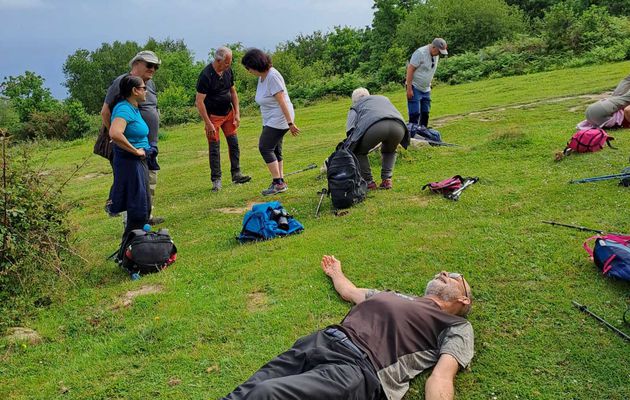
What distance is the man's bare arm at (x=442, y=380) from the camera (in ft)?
11.3

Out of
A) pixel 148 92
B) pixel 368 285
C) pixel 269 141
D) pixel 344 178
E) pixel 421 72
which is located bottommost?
pixel 368 285

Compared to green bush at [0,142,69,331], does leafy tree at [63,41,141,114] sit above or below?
above

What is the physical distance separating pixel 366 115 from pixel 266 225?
2165mm

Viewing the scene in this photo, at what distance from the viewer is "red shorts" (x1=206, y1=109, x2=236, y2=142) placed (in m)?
9.48

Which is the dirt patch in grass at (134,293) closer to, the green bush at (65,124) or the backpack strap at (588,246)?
the backpack strap at (588,246)

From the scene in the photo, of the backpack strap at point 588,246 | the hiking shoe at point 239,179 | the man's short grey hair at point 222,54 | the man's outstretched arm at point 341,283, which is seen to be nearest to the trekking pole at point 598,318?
the backpack strap at point 588,246

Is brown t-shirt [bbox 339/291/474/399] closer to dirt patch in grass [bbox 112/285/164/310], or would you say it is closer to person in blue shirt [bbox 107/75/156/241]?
dirt patch in grass [bbox 112/285/164/310]

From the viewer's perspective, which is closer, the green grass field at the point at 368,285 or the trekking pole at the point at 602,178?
the green grass field at the point at 368,285

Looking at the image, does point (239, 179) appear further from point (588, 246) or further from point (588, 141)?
point (588, 246)

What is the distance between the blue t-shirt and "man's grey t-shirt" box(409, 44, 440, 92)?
6.50 metres

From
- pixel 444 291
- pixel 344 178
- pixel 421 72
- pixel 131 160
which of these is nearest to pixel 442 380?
pixel 444 291

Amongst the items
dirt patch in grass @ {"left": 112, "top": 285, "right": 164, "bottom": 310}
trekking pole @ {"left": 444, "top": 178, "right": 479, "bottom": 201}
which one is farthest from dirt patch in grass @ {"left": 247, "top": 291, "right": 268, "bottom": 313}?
trekking pole @ {"left": 444, "top": 178, "right": 479, "bottom": 201}

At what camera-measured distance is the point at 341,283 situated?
16.6 feet

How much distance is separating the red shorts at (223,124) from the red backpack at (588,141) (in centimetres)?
597
